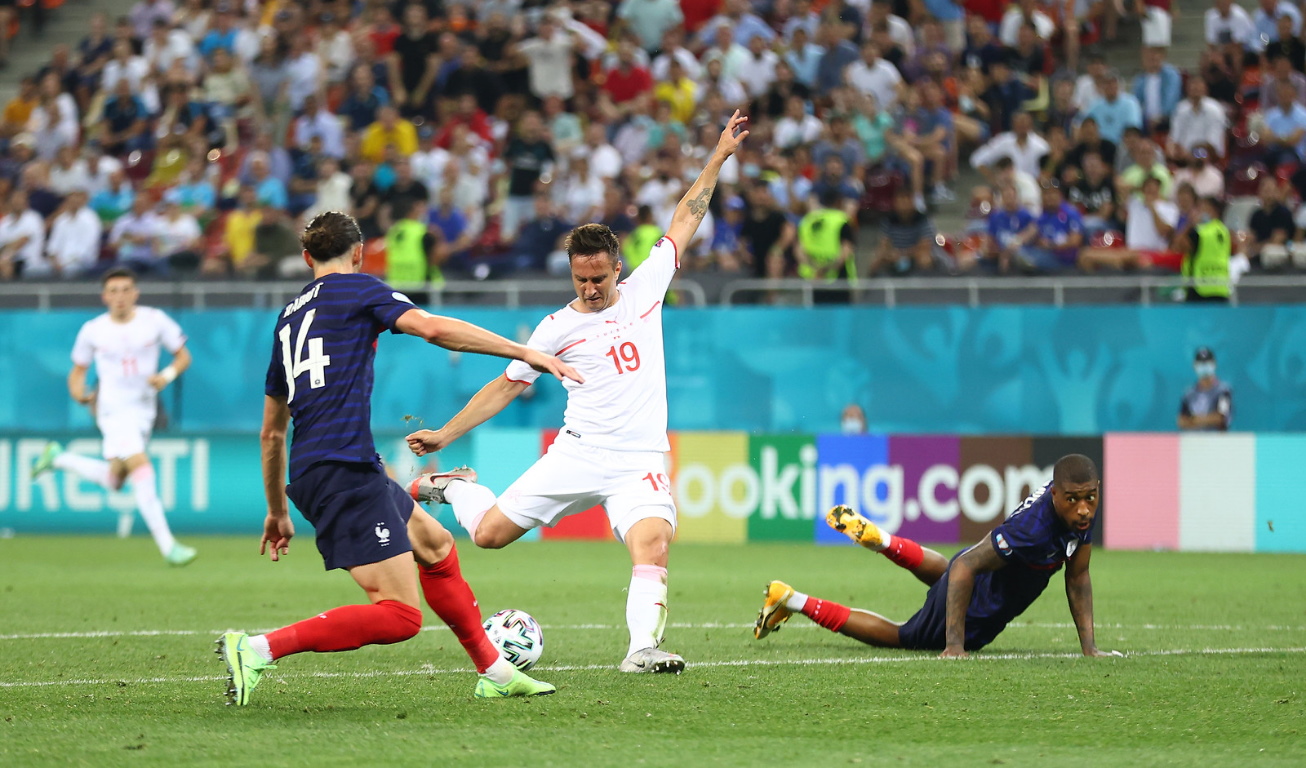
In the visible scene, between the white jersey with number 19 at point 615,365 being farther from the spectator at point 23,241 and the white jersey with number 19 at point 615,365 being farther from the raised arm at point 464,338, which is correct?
the spectator at point 23,241

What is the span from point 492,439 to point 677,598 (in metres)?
6.29

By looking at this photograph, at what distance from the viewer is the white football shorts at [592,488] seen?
26.2ft

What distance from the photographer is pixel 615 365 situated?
810 cm

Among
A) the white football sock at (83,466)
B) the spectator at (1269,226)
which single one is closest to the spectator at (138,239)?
the white football sock at (83,466)

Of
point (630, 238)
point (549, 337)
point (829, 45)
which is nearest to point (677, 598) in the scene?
point (549, 337)

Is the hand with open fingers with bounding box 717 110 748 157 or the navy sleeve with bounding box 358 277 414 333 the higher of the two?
the hand with open fingers with bounding box 717 110 748 157

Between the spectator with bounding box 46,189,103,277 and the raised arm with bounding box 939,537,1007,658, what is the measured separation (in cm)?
1549

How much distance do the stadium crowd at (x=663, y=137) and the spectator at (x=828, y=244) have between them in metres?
0.03

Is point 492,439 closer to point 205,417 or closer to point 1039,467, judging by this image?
point 205,417

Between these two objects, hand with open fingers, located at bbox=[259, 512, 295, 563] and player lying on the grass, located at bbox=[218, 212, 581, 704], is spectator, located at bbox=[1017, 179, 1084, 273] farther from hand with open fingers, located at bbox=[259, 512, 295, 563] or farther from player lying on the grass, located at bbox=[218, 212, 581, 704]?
hand with open fingers, located at bbox=[259, 512, 295, 563]

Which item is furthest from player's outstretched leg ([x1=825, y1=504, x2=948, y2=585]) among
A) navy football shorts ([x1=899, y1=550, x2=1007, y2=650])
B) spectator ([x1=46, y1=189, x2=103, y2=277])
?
spectator ([x1=46, y1=189, x2=103, y2=277])

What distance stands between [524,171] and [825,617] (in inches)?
481

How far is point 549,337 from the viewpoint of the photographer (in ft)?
26.6

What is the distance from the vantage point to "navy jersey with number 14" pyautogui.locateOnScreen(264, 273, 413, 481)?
644 centimetres
